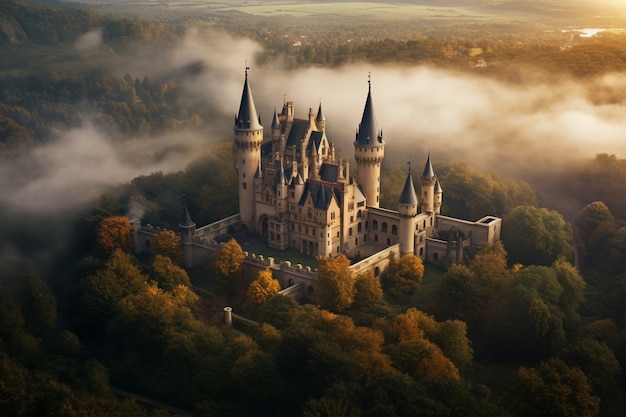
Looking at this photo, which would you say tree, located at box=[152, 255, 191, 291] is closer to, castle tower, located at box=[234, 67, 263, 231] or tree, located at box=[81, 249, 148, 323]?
tree, located at box=[81, 249, 148, 323]

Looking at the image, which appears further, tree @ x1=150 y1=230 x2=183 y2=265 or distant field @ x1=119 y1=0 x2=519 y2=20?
distant field @ x1=119 y1=0 x2=519 y2=20

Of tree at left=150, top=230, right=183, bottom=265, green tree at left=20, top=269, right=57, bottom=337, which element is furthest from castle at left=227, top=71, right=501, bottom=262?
green tree at left=20, top=269, right=57, bottom=337

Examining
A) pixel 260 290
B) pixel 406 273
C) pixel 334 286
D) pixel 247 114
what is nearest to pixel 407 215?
pixel 406 273

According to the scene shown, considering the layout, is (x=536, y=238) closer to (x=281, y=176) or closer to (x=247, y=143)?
(x=281, y=176)

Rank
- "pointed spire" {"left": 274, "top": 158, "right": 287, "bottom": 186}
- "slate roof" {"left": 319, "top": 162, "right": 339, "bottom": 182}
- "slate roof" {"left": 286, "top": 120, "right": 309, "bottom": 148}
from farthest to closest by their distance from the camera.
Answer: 1. "slate roof" {"left": 286, "top": 120, "right": 309, "bottom": 148}
2. "slate roof" {"left": 319, "top": 162, "right": 339, "bottom": 182}
3. "pointed spire" {"left": 274, "top": 158, "right": 287, "bottom": 186}

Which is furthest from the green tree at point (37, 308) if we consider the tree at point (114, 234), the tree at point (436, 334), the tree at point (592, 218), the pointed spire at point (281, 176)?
the tree at point (592, 218)

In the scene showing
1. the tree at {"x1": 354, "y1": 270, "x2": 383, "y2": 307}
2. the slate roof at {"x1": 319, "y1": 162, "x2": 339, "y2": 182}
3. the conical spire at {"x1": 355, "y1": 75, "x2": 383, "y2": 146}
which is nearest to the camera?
the tree at {"x1": 354, "y1": 270, "x2": 383, "y2": 307}
